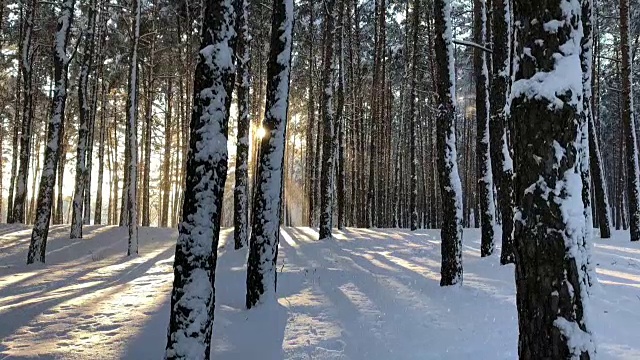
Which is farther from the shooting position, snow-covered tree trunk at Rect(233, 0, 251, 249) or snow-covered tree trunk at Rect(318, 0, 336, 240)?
snow-covered tree trunk at Rect(318, 0, 336, 240)

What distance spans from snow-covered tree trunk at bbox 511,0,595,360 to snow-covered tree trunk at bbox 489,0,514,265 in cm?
622

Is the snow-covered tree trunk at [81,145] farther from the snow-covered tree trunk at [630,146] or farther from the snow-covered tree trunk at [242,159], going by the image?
the snow-covered tree trunk at [630,146]

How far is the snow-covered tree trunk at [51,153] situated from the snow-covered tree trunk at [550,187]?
11831mm

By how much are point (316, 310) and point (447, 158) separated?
3.33 metres

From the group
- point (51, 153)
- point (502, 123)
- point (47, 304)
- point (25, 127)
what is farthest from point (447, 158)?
point (25, 127)

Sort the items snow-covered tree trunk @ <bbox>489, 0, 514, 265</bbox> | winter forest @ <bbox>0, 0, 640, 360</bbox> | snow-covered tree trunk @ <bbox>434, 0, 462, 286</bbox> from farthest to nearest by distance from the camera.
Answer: snow-covered tree trunk @ <bbox>489, 0, 514, 265</bbox>, snow-covered tree trunk @ <bbox>434, 0, 462, 286</bbox>, winter forest @ <bbox>0, 0, 640, 360</bbox>

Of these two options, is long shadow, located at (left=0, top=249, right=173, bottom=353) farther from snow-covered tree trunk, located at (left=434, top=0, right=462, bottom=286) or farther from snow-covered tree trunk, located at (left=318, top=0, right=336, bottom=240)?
snow-covered tree trunk, located at (left=434, top=0, right=462, bottom=286)

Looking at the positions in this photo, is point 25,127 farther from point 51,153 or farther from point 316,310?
point 316,310

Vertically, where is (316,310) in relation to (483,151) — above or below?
below

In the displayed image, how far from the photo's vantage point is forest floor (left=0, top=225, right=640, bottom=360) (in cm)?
503

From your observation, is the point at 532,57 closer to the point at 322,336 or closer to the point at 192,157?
the point at 192,157

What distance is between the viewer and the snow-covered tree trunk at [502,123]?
362 inches

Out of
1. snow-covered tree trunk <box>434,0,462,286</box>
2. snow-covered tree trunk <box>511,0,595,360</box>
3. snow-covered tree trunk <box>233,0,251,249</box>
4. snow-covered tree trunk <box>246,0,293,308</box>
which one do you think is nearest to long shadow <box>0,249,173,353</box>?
snow-covered tree trunk <box>233,0,251,249</box>

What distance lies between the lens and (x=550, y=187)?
10.0 feet
